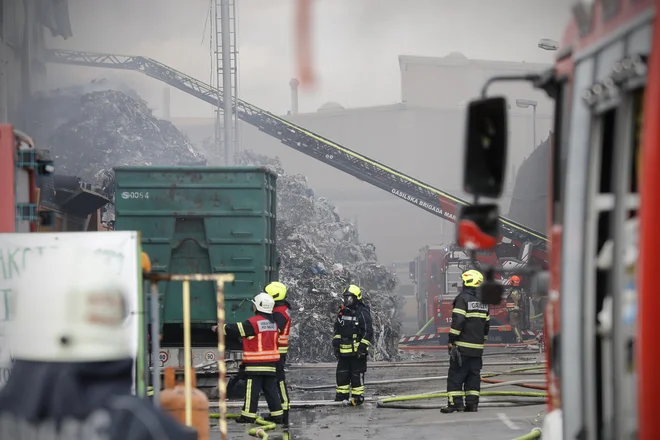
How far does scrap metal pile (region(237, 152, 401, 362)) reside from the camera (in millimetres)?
23422

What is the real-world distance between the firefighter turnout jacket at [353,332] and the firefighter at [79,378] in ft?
37.2

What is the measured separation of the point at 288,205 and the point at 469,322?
1671 centimetres

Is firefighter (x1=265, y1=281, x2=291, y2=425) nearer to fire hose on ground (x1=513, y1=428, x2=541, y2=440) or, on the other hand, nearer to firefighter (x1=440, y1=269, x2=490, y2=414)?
firefighter (x1=440, y1=269, x2=490, y2=414)

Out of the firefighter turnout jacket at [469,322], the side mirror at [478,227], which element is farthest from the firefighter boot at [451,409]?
the side mirror at [478,227]

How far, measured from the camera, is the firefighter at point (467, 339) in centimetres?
1273

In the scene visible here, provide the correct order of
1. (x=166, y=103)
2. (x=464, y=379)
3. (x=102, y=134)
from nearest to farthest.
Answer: (x=464, y=379)
(x=102, y=134)
(x=166, y=103)

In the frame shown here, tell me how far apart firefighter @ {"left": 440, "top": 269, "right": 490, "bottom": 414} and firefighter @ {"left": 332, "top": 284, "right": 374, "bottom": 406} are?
1.95 meters

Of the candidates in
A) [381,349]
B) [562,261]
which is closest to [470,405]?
[562,261]

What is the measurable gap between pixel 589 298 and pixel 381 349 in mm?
20926

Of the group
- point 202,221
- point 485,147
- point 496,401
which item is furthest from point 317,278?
point 485,147

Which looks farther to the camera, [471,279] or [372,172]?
[372,172]

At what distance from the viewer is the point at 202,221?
14.2m

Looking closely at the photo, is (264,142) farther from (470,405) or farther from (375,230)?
(470,405)

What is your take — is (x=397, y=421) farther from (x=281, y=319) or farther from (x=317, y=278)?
(x=317, y=278)
